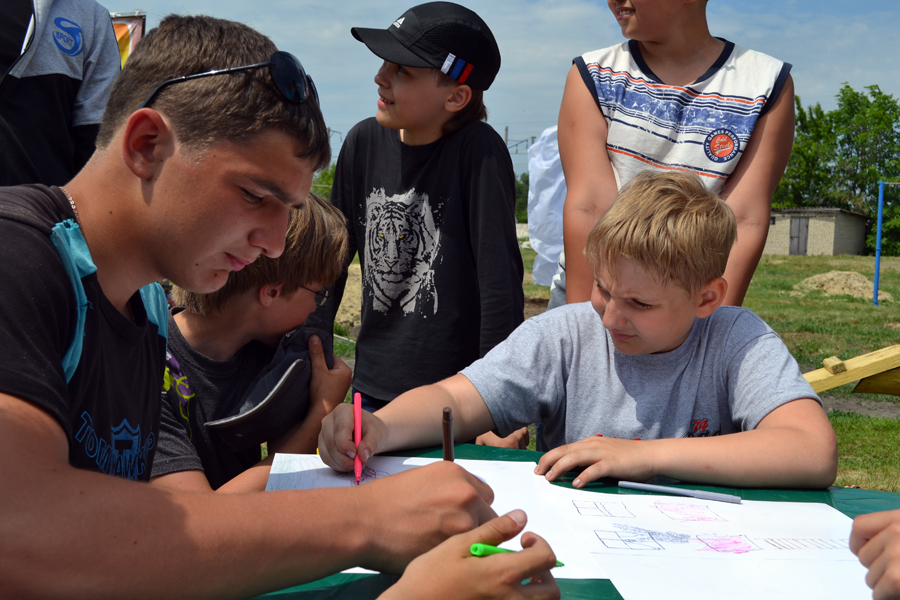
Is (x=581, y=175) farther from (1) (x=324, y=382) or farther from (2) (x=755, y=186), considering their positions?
(1) (x=324, y=382)

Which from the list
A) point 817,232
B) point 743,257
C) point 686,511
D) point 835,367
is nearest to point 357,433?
point 686,511

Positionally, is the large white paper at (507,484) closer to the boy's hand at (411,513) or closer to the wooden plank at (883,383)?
the boy's hand at (411,513)

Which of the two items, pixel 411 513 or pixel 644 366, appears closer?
pixel 411 513

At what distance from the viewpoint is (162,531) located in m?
0.83

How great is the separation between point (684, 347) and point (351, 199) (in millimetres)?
1493

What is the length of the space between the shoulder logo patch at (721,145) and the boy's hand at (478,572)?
63.8 inches

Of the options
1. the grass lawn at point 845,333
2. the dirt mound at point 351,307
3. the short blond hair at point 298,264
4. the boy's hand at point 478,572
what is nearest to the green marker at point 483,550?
the boy's hand at point 478,572

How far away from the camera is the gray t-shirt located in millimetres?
1808

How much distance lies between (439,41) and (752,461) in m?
1.74

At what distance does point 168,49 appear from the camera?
1215 millimetres

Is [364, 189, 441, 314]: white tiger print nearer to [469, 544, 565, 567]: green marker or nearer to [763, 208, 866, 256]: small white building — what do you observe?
[469, 544, 565, 567]: green marker

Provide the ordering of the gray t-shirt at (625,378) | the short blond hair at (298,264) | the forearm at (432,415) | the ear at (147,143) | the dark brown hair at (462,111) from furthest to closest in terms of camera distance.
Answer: the dark brown hair at (462,111) → the short blond hair at (298,264) → the gray t-shirt at (625,378) → the forearm at (432,415) → the ear at (147,143)

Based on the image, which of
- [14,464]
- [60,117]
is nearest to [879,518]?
[14,464]

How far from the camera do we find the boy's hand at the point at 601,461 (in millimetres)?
1470
